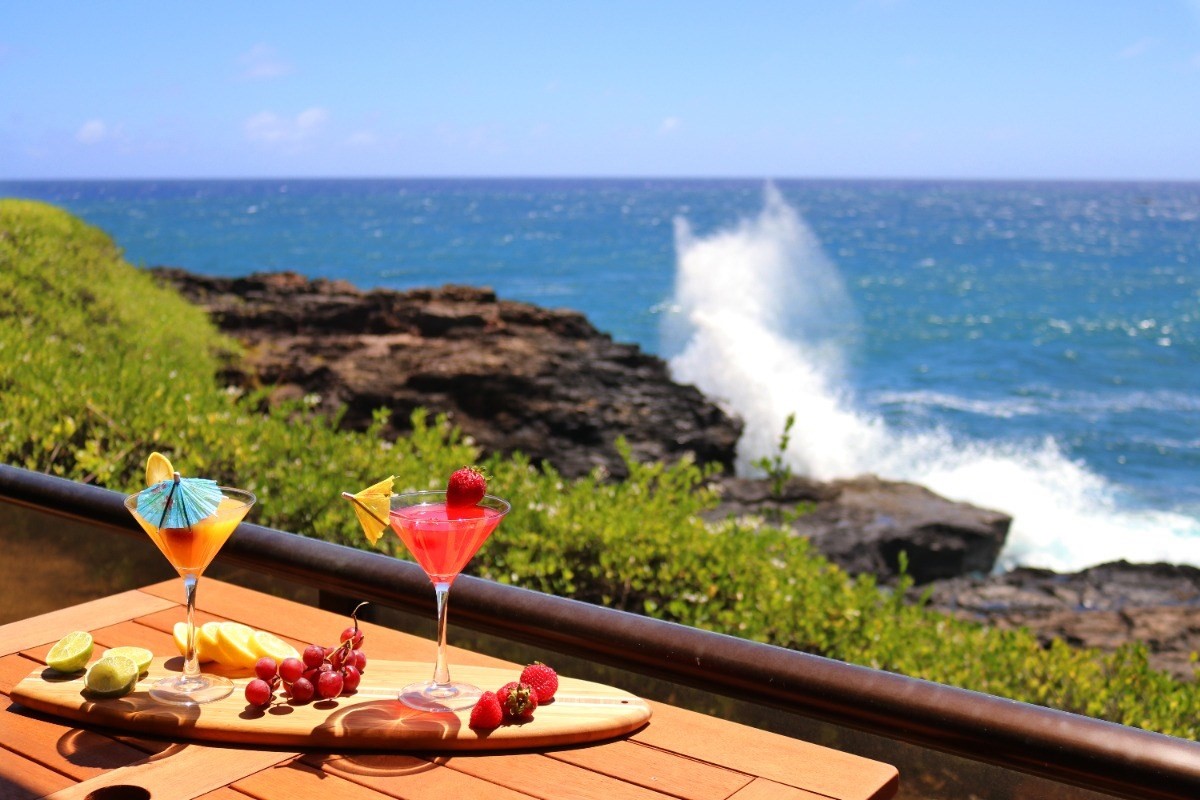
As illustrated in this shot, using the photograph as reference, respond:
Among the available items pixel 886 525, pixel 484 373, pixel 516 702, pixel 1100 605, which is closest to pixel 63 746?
pixel 516 702

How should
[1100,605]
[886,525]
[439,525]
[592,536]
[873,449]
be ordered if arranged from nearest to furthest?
[439,525], [592,536], [1100,605], [886,525], [873,449]

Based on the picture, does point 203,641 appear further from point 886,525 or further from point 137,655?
point 886,525

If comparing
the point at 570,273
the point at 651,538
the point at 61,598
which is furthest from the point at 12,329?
the point at 570,273

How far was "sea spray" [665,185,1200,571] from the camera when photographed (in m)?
15.4

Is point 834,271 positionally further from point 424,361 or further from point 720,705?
point 720,705

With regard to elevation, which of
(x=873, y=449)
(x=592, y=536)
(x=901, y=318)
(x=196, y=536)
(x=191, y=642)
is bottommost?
(x=873, y=449)

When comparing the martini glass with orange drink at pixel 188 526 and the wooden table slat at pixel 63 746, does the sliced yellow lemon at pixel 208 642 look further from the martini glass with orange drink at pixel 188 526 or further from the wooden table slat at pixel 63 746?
the wooden table slat at pixel 63 746

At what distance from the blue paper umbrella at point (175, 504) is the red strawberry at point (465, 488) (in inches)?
13.9

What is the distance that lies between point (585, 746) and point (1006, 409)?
2523 centimetres

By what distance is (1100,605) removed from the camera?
8.52m

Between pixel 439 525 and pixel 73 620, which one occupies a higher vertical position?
pixel 439 525

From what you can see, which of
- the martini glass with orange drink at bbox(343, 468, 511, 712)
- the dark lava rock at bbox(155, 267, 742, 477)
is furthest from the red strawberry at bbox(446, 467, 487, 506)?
the dark lava rock at bbox(155, 267, 742, 477)

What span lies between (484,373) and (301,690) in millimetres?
7817

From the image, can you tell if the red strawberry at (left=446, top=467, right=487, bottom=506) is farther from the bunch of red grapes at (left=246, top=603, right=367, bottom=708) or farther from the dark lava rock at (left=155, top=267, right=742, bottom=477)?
the dark lava rock at (left=155, top=267, right=742, bottom=477)
